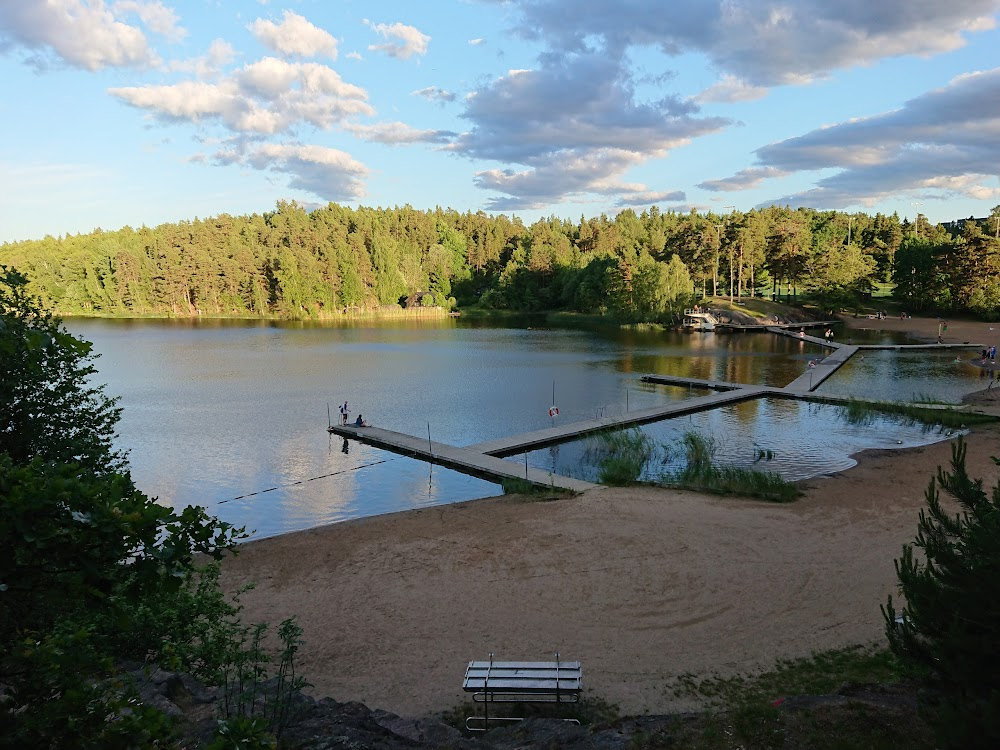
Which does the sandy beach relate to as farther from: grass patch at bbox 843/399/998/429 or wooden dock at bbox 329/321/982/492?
grass patch at bbox 843/399/998/429

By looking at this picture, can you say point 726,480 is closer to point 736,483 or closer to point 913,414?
point 736,483

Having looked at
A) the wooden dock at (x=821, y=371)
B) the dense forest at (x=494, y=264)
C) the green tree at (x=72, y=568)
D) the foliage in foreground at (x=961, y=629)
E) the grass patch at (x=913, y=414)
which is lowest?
the grass patch at (x=913, y=414)

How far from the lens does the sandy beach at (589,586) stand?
9.69 metres

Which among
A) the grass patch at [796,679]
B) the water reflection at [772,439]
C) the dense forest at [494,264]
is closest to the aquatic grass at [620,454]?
the water reflection at [772,439]

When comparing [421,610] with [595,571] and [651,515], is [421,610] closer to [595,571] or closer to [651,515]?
[595,571]

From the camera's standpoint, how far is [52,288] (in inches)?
4528

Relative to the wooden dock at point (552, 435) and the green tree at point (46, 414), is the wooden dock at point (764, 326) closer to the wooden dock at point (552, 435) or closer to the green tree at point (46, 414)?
the wooden dock at point (552, 435)

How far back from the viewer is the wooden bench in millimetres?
8328

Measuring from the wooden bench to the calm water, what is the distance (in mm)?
10399

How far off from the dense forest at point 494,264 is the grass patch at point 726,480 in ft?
197

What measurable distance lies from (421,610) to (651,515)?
7.05 meters

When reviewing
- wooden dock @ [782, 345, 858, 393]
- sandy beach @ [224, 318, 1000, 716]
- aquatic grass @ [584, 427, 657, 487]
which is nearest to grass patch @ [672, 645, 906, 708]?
sandy beach @ [224, 318, 1000, 716]

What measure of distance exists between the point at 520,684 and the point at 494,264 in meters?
127

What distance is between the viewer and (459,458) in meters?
23.0
